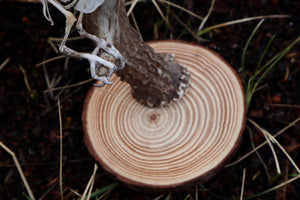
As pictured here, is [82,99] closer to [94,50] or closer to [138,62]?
[138,62]

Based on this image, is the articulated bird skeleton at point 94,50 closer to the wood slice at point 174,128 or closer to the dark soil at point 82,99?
the wood slice at point 174,128

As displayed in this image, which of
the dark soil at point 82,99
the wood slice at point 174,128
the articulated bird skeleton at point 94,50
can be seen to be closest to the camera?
the articulated bird skeleton at point 94,50

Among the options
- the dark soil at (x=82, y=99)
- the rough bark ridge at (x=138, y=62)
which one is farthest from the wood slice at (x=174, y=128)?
the dark soil at (x=82, y=99)

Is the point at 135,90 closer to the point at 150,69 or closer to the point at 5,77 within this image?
the point at 150,69

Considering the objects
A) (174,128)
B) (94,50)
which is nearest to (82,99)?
(174,128)

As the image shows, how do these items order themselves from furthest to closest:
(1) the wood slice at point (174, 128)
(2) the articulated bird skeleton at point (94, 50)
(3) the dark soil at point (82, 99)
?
(3) the dark soil at point (82, 99) < (1) the wood slice at point (174, 128) < (2) the articulated bird skeleton at point (94, 50)

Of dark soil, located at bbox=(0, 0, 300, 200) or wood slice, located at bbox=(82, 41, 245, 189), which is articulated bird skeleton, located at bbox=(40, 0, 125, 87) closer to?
wood slice, located at bbox=(82, 41, 245, 189)

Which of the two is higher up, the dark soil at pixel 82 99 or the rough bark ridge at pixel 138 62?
the rough bark ridge at pixel 138 62
